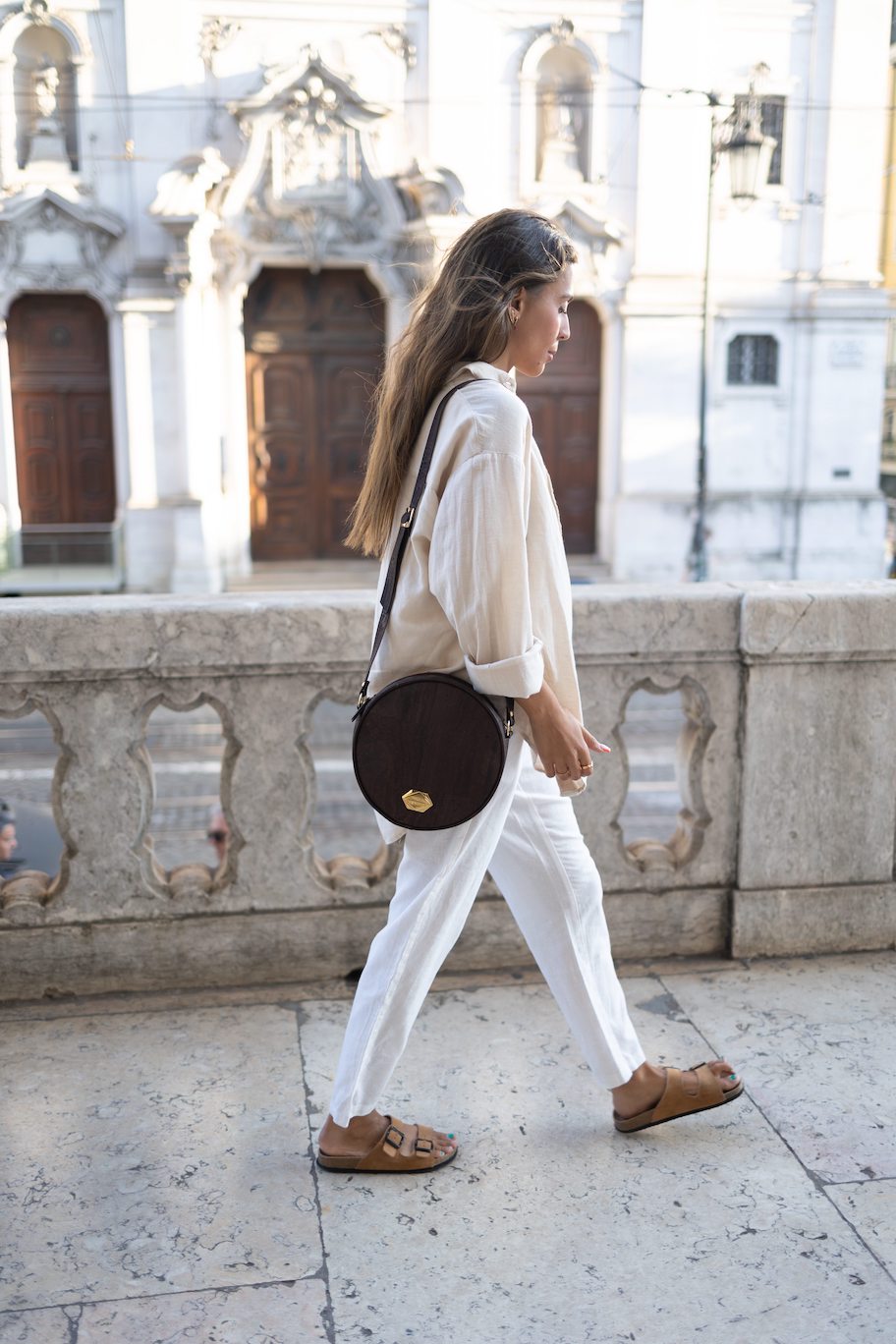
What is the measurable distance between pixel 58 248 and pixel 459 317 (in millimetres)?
18452

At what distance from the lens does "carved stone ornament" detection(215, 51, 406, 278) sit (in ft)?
60.7

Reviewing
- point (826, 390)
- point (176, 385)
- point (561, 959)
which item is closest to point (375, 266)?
point (176, 385)

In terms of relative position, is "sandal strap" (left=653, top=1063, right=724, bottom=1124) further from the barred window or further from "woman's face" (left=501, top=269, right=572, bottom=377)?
the barred window

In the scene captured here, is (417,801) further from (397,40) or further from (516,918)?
(397,40)

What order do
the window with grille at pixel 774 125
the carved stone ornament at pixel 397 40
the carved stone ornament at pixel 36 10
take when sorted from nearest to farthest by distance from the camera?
the carved stone ornament at pixel 36 10 < the carved stone ornament at pixel 397 40 < the window with grille at pixel 774 125

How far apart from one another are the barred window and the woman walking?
63.5ft

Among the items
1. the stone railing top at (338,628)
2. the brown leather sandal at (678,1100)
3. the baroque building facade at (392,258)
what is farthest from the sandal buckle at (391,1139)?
the baroque building facade at (392,258)

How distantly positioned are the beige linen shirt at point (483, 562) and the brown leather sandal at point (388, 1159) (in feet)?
2.80

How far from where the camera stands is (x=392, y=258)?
62.7ft

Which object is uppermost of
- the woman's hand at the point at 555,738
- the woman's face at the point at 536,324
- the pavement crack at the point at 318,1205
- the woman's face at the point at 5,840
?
the woman's face at the point at 536,324

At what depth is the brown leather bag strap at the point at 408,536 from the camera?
2.34 metres

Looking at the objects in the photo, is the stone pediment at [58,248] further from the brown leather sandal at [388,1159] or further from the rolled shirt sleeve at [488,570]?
the brown leather sandal at [388,1159]

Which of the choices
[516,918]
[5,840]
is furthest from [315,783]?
[5,840]

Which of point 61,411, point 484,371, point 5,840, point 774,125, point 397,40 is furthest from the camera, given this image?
point 774,125
